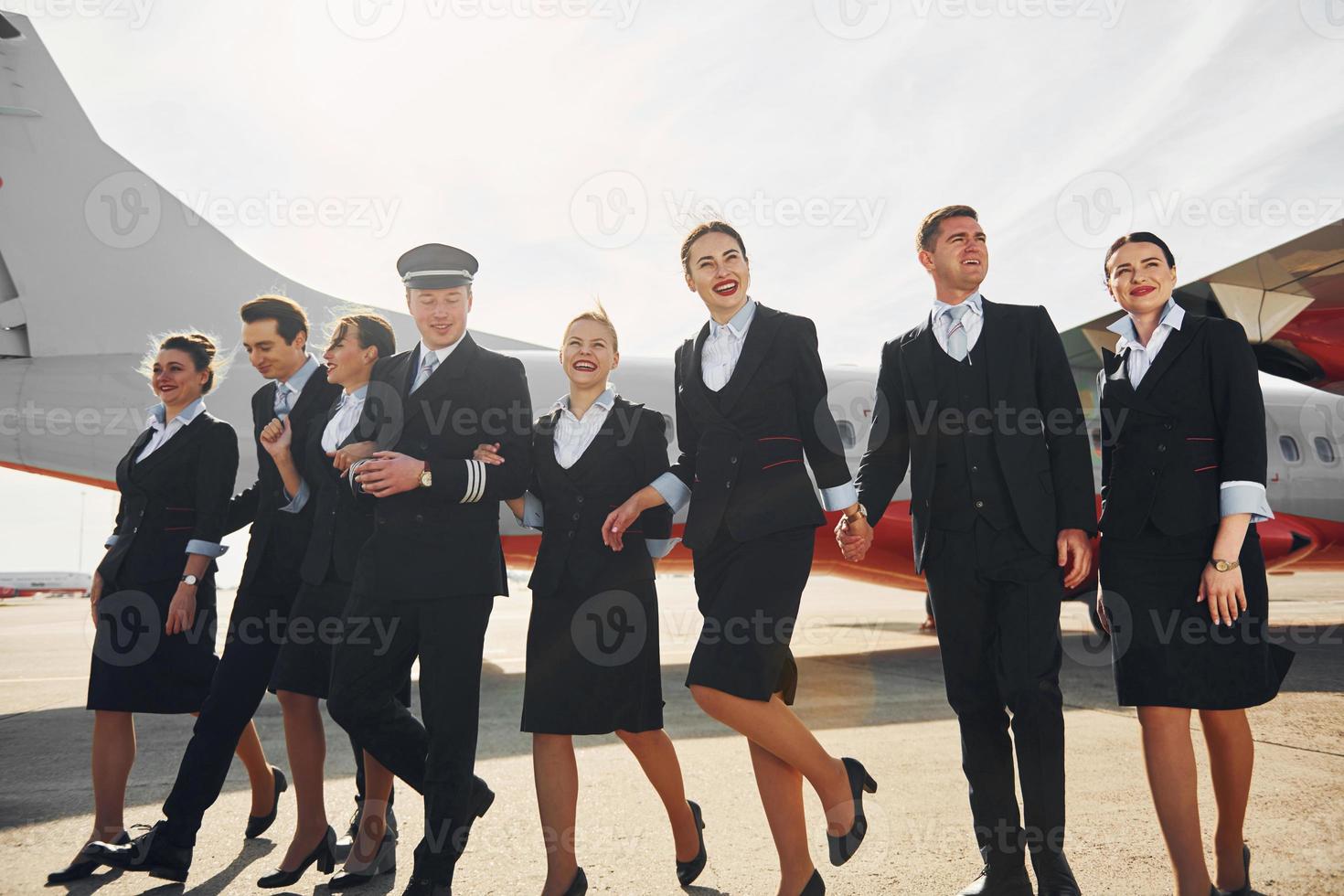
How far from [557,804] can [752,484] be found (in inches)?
48.1

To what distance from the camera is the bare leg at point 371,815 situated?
2.85 meters

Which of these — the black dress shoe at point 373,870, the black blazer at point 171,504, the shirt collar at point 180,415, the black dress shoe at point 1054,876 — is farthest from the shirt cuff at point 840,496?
the shirt collar at point 180,415

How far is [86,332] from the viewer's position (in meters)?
8.48

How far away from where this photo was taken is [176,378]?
3531 millimetres

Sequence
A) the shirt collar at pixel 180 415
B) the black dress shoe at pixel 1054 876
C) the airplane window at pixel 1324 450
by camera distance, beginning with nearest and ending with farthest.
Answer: the black dress shoe at pixel 1054 876
the shirt collar at pixel 180 415
the airplane window at pixel 1324 450

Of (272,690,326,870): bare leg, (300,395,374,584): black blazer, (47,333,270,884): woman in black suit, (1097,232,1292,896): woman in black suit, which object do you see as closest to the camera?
(1097,232,1292,896): woman in black suit

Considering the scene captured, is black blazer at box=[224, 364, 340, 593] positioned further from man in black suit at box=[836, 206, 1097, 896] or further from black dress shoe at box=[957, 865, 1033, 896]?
black dress shoe at box=[957, 865, 1033, 896]

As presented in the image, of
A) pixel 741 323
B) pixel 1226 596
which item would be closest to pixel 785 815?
pixel 1226 596

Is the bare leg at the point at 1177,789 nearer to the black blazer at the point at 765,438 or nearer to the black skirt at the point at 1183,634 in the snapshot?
the black skirt at the point at 1183,634

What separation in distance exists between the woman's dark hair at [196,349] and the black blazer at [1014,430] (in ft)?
9.50

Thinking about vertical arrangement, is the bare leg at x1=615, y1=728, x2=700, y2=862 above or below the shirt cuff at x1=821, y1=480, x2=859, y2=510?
below

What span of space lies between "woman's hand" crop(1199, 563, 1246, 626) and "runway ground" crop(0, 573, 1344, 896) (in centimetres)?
85

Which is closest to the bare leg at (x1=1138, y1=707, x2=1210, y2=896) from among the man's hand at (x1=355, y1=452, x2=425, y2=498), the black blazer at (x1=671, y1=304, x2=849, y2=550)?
the black blazer at (x1=671, y1=304, x2=849, y2=550)

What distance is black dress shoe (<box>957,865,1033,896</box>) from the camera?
2398 mm
